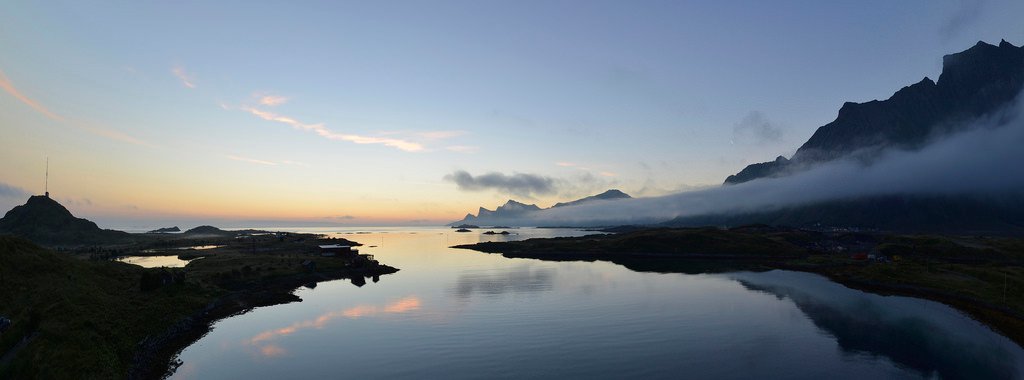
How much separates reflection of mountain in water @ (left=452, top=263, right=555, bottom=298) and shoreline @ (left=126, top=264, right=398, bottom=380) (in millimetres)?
27551

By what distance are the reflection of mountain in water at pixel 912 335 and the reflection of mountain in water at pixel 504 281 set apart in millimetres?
48081

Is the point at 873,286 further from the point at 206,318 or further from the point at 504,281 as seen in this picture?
the point at 206,318

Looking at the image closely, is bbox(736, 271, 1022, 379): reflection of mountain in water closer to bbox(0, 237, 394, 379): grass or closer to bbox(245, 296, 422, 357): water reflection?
bbox(245, 296, 422, 357): water reflection

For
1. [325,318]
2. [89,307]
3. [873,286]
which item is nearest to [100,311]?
[89,307]

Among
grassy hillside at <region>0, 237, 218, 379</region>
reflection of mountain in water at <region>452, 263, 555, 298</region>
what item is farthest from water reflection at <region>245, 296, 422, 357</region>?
reflection of mountain in water at <region>452, 263, 555, 298</region>

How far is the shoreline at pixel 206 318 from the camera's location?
44969 mm

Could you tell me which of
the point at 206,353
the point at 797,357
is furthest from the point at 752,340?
the point at 206,353

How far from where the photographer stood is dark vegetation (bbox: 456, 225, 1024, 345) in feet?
251

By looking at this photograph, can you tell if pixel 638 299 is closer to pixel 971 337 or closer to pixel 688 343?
pixel 688 343

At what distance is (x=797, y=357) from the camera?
48.5m

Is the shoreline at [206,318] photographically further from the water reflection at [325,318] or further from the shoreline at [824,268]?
the shoreline at [824,268]

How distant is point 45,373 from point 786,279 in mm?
128642

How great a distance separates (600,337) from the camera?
55.7 meters

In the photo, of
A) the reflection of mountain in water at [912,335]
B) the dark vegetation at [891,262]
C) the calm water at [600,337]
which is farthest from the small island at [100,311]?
the dark vegetation at [891,262]
